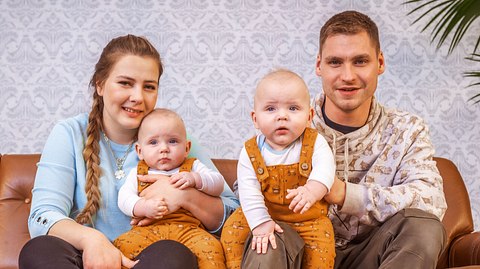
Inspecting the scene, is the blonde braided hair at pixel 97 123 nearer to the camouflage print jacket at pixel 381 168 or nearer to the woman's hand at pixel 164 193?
the woman's hand at pixel 164 193

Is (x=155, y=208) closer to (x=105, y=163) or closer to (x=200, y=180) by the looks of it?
(x=200, y=180)

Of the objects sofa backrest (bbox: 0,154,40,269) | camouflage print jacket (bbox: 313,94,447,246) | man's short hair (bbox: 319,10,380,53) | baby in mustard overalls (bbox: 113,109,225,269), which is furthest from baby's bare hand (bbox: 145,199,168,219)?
man's short hair (bbox: 319,10,380,53)

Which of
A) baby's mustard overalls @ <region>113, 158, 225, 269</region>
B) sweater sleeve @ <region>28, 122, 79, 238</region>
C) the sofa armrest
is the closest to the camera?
baby's mustard overalls @ <region>113, 158, 225, 269</region>

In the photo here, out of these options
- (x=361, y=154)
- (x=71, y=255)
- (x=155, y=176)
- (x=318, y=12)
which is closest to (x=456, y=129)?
(x=318, y=12)

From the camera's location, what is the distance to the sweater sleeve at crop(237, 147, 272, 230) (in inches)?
69.7

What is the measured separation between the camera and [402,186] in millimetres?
1988

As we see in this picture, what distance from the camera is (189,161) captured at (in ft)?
6.93

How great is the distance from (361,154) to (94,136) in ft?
2.91

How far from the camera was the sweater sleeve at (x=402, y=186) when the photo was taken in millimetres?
1941

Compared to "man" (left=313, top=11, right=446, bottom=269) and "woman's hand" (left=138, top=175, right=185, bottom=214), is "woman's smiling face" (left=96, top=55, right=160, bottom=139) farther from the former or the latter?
"man" (left=313, top=11, right=446, bottom=269)

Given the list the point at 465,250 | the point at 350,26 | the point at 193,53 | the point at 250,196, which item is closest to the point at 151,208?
the point at 250,196

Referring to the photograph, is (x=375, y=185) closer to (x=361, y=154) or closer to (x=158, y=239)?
(x=361, y=154)

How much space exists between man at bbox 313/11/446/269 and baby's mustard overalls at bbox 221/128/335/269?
4.3 inches

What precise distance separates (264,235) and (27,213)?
41.8 inches
